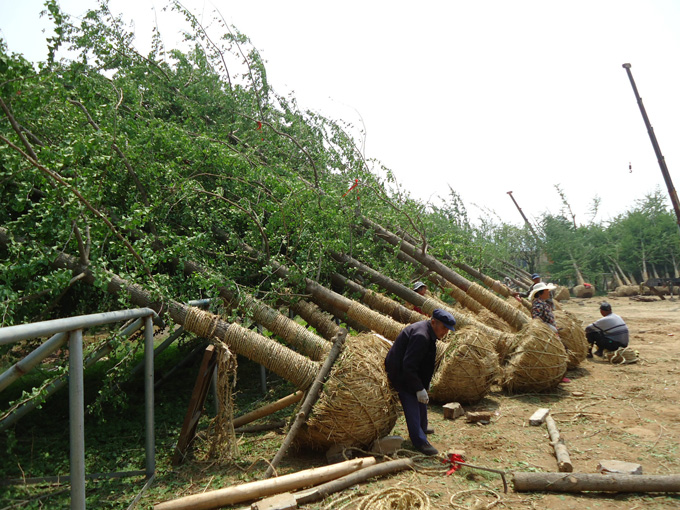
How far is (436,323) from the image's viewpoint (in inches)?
174

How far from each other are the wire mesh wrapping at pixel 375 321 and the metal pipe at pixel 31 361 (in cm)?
417

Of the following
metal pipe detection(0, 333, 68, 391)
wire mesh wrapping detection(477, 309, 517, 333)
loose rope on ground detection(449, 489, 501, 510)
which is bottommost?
loose rope on ground detection(449, 489, 501, 510)

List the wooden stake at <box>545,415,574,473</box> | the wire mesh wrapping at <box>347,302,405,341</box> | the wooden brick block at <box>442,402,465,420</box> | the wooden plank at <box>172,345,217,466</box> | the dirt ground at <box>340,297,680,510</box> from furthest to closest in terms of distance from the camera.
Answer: the wire mesh wrapping at <box>347,302,405,341</box>, the wooden brick block at <box>442,402,465,420</box>, the wooden plank at <box>172,345,217,466</box>, the wooden stake at <box>545,415,574,473</box>, the dirt ground at <box>340,297,680,510</box>

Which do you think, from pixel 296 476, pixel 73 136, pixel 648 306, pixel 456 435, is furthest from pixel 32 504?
pixel 648 306

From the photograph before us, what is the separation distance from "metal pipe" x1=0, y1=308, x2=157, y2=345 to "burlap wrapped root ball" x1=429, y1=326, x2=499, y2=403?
12.1 ft

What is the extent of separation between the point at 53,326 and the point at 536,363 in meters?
5.62

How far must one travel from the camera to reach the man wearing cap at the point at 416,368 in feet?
14.1

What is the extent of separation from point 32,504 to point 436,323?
3.36 meters

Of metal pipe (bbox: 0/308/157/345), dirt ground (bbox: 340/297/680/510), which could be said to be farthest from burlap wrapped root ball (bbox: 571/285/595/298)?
metal pipe (bbox: 0/308/157/345)

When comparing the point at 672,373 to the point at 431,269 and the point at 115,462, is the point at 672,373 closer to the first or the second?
the point at 431,269

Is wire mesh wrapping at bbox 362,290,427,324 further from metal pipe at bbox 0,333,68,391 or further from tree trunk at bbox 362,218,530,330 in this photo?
metal pipe at bbox 0,333,68,391

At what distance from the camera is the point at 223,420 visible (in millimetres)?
4000

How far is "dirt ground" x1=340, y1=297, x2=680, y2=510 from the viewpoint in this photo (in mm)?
3295

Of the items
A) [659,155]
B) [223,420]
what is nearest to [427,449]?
[223,420]
